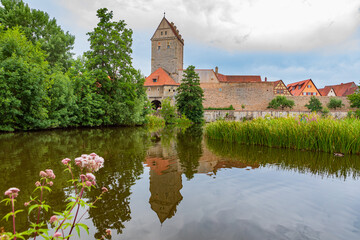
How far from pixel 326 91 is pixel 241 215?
210 ft

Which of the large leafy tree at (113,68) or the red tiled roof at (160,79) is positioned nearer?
the large leafy tree at (113,68)

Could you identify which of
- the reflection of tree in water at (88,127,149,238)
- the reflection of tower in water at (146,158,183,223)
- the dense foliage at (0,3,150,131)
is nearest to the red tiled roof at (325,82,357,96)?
the dense foliage at (0,3,150,131)

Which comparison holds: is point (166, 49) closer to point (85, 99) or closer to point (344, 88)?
point (85, 99)

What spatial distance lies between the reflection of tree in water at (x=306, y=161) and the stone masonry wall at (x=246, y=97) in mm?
36652

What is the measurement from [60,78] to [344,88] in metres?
61.2

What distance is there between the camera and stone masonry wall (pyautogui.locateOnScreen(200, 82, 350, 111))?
43.5 meters

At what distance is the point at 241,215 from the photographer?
10.2 feet

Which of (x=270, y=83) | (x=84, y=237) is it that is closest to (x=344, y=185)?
(x=84, y=237)

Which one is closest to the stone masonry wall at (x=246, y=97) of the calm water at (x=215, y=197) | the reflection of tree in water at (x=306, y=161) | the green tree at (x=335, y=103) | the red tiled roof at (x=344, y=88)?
the green tree at (x=335, y=103)

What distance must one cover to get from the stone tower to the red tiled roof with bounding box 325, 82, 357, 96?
39.7m

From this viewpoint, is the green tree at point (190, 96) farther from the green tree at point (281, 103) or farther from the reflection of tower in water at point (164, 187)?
the reflection of tower in water at point (164, 187)

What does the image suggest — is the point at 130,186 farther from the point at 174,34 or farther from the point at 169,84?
the point at 174,34

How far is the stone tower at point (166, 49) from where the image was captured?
46531mm

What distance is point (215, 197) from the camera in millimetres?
3729
